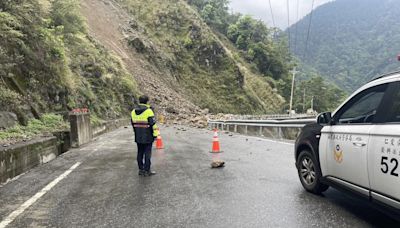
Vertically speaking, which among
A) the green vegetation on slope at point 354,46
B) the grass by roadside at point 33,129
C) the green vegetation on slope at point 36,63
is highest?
the green vegetation on slope at point 354,46

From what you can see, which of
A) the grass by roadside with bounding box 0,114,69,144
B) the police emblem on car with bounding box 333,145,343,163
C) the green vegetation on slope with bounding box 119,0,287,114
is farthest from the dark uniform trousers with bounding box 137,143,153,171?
the green vegetation on slope with bounding box 119,0,287,114

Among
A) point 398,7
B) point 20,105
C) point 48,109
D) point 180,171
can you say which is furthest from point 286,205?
point 398,7

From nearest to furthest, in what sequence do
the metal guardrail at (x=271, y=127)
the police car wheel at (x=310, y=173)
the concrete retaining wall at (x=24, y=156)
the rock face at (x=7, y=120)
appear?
the police car wheel at (x=310, y=173) < the concrete retaining wall at (x=24, y=156) < the rock face at (x=7, y=120) < the metal guardrail at (x=271, y=127)

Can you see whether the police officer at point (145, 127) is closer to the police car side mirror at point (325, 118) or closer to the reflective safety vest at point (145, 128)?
the reflective safety vest at point (145, 128)

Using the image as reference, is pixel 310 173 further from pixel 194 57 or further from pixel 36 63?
pixel 194 57

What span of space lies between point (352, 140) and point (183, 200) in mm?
2692

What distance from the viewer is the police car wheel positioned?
601 cm

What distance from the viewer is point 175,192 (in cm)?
655

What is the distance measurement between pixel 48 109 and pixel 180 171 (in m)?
10.2

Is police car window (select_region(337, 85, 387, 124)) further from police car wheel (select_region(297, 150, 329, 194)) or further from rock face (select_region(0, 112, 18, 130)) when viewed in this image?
rock face (select_region(0, 112, 18, 130))

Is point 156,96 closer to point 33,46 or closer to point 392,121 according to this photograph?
point 33,46

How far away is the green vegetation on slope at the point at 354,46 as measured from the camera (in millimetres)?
124875

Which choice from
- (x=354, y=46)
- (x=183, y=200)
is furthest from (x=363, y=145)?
(x=354, y=46)

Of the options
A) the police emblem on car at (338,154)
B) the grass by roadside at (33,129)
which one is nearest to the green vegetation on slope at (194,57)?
the grass by roadside at (33,129)
